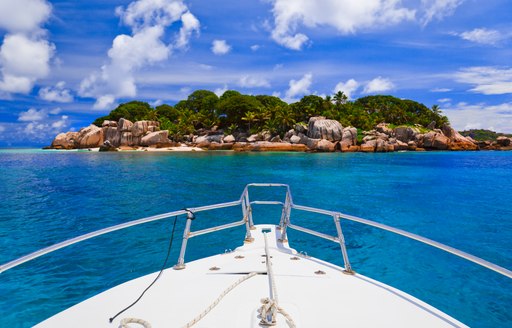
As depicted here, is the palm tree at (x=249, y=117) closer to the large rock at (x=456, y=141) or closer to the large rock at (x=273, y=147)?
the large rock at (x=273, y=147)

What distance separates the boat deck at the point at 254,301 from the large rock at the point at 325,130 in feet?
199

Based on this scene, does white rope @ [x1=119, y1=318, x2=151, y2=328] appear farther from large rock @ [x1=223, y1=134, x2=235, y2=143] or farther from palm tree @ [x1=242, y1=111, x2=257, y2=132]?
palm tree @ [x1=242, y1=111, x2=257, y2=132]

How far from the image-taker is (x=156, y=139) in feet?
226

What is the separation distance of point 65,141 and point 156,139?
3184 cm

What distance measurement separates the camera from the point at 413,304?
2.97 metres

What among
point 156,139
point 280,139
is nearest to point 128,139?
point 156,139

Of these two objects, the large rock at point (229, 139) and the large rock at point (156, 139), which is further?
the large rock at point (229, 139)

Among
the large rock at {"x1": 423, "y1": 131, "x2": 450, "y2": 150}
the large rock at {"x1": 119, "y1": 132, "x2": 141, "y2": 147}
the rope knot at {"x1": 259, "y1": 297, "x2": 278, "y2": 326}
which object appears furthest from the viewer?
the large rock at {"x1": 423, "y1": 131, "x2": 450, "y2": 150}

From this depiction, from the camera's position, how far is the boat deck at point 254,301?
2633 millimetres

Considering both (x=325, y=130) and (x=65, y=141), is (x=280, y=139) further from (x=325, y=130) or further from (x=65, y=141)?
(x=65, y=141)

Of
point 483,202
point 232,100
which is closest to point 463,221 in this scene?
point 483,202

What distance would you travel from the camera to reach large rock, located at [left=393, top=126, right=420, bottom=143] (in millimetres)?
72000

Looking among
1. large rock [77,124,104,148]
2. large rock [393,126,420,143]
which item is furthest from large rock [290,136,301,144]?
large rock [77,124,104,148]

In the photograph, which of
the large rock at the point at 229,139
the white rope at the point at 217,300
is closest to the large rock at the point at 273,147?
the large rock at the point at 229,139
